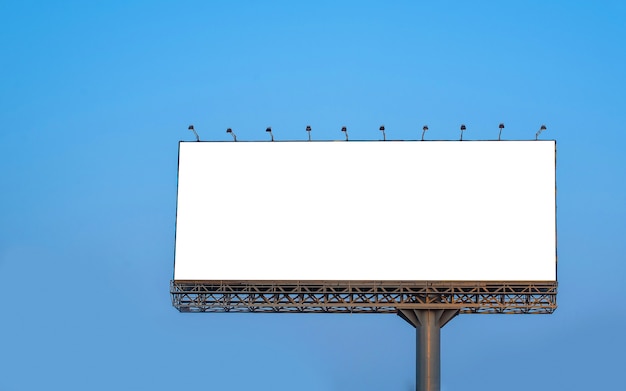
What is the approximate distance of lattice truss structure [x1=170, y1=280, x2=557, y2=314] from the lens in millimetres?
52344

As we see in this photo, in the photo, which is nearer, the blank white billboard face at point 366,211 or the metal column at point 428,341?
the metal column at point 428,341

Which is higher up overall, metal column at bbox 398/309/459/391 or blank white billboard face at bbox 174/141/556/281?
blank white billboard face at bbox 174/141/556/281

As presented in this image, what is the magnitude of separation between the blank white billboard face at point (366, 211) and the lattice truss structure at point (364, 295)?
0.38 meters

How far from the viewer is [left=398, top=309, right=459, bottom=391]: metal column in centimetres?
5253

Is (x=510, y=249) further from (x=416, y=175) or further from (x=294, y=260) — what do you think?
(x=294, y=260)

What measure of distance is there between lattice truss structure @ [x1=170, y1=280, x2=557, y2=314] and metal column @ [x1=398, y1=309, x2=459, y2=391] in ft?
1.70

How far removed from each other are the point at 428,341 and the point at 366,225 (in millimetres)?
5764

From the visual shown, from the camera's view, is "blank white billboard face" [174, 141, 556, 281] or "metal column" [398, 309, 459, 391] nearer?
"metal column" [398, 309, 459, 391]

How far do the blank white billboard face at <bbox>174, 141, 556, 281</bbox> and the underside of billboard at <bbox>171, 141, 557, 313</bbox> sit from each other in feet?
0.15

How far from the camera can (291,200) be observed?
5434 cm

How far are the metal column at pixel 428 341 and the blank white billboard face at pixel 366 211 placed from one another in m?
1.63

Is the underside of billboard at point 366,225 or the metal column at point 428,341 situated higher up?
the underside of billboard at point 366,225

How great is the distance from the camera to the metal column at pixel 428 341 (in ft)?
172

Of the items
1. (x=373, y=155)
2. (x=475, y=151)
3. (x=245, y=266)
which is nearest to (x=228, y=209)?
(x=245, y=266)
